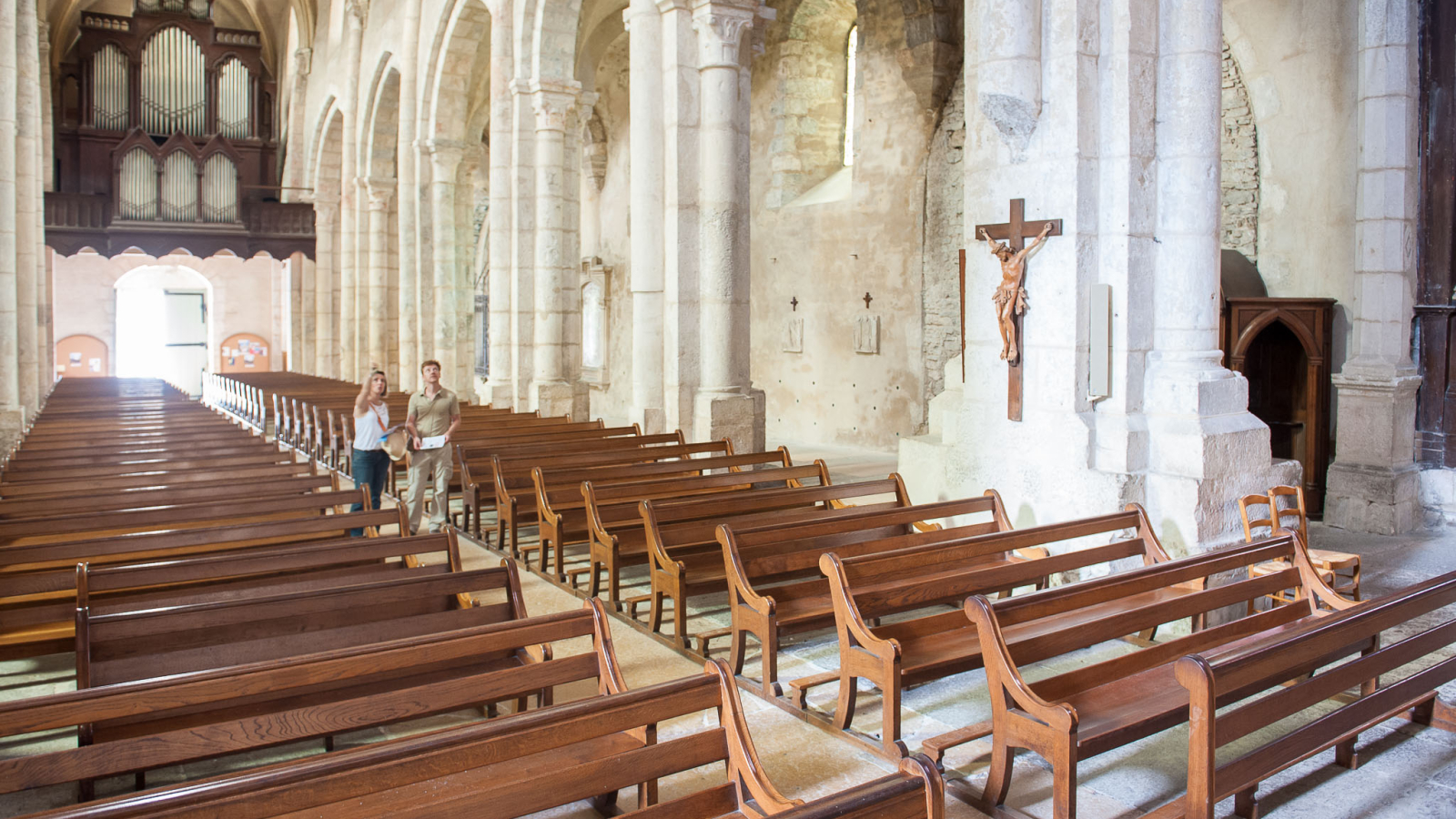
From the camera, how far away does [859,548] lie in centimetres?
507

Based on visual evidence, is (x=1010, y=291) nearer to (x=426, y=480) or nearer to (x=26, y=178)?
(x=426, y=480)

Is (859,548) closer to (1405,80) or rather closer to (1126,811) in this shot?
(1126,811)

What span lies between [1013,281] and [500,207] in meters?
9.59

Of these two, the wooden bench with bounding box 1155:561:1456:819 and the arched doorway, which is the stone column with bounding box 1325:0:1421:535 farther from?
the arched doorway

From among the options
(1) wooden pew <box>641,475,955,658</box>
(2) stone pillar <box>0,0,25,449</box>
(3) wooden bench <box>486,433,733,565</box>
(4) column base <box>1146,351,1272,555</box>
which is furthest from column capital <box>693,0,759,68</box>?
(2) stone pillar <box>0,0,25,449</box>

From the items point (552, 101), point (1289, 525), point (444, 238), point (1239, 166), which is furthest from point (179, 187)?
point (1289, 525)

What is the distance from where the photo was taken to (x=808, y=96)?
15.9 m

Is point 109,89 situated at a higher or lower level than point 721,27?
higher

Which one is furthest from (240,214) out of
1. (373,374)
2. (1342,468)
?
(1342,468)

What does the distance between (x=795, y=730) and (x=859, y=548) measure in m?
1.30

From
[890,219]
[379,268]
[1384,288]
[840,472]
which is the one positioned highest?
[379,268]

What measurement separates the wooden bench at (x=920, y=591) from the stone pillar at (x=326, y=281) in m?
23.2

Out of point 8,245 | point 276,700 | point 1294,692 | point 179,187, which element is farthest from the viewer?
point 179,187

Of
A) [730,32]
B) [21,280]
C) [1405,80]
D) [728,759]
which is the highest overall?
[730,32]
